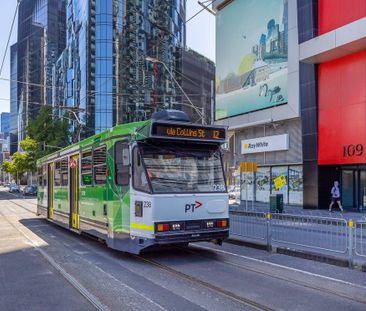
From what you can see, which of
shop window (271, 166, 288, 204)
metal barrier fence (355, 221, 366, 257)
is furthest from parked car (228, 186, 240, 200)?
metal barrier fence (355, 221, 366, 257)

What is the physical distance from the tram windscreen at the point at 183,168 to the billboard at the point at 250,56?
17370mm

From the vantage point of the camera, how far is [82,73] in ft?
228

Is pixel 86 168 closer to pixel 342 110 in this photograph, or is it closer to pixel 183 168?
pixel 183 168

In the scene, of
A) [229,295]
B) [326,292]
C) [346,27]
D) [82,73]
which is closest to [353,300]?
[326,292]

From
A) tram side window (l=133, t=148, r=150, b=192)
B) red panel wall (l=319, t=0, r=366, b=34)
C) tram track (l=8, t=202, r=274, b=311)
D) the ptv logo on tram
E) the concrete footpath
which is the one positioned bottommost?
the concrete footpath

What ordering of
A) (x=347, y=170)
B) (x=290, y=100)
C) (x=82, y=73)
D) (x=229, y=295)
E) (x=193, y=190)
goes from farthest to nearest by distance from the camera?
(x=82, y=73), (x=290, y=100), (x=347, y=170), (x=193, y=190), (x=229, y=295)

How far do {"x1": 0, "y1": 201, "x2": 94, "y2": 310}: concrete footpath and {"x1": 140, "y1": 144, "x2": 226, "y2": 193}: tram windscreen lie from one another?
2.72 m

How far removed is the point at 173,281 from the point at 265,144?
21462 millimetres

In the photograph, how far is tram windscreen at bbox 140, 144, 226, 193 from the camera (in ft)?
30.3

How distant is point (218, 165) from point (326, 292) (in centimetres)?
399

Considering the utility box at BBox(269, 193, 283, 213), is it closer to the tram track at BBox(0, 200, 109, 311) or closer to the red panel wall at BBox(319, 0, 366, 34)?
the red panel wall at BBox(319, 0, 366, 34)

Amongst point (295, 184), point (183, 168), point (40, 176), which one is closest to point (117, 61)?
point (295, 184)

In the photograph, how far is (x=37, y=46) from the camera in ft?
372

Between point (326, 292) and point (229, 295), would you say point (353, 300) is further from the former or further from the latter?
point (229, 295)
